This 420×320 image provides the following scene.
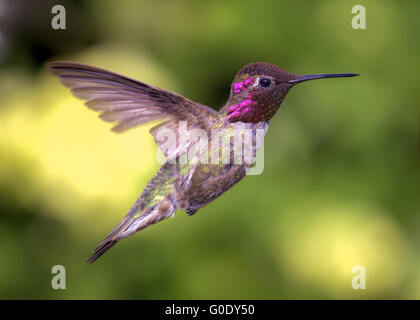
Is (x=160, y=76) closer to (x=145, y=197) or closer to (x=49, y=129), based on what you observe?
(x=49, y=129)

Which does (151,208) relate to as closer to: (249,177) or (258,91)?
(258,91)

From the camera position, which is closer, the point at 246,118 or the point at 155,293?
the point at 246,118

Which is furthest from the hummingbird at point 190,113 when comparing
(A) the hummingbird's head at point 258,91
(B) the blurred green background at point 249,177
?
(B) the blurred green background at point 249,177

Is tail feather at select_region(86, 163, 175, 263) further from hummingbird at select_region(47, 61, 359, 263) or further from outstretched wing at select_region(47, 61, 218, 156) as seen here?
outstretched wing at select_region(47, 61, 218, 156)

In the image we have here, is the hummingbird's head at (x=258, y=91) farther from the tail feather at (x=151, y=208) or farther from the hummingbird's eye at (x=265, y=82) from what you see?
the tail feather at (x=151, y=208)

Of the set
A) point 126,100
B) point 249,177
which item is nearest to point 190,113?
→ point 126,100

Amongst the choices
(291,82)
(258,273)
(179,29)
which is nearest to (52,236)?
(258,273)
